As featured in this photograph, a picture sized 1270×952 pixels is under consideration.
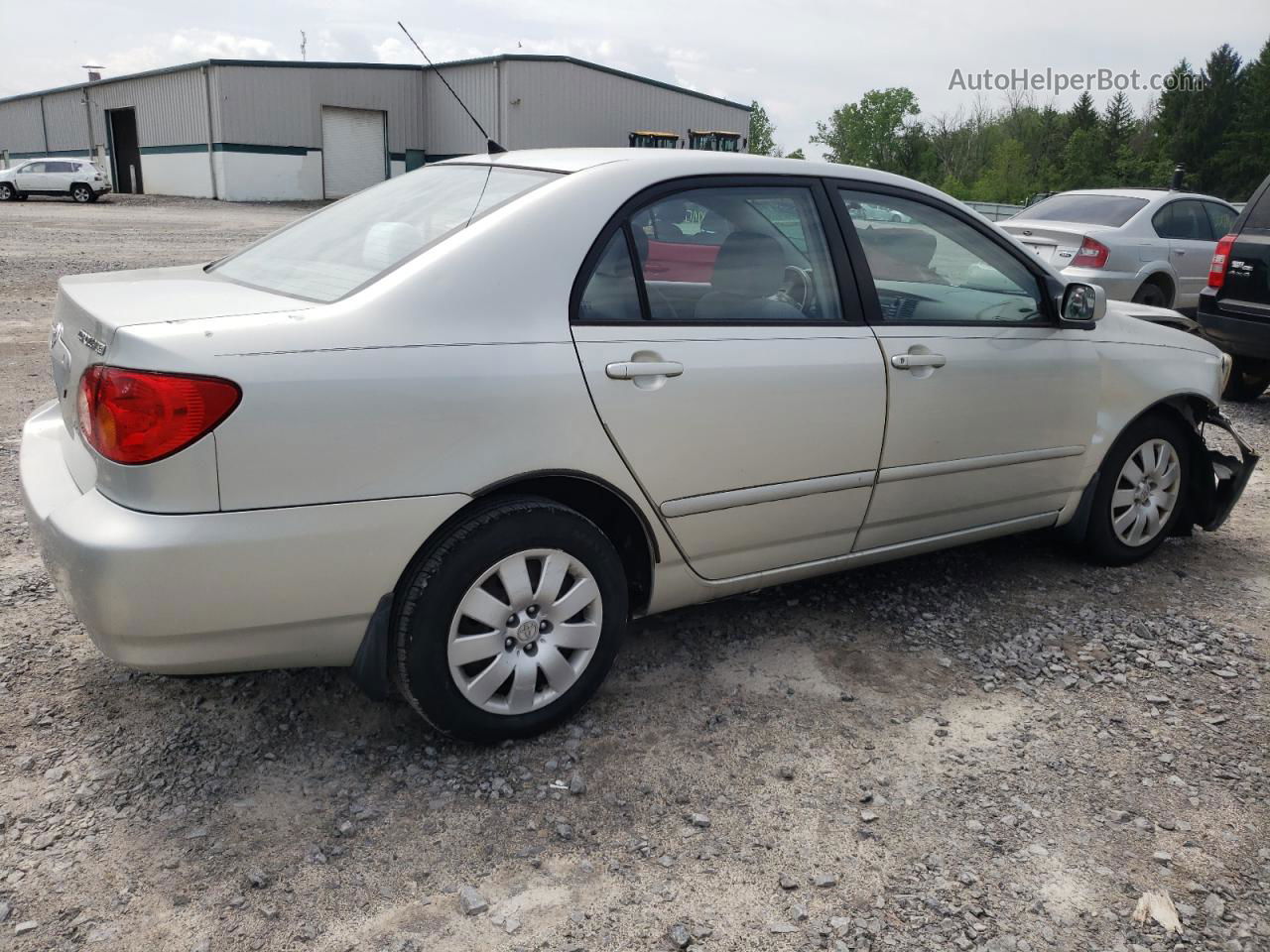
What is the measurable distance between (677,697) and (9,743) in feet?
6.22

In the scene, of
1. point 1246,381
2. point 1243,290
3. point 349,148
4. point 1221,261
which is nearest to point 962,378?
point 1243,290

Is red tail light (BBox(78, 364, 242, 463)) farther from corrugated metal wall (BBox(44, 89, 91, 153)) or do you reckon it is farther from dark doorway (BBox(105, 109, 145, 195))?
corrugated metal wall (BBox(44, 89, 91, 153))

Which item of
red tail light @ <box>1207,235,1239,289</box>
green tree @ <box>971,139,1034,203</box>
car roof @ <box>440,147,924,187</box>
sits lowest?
red tail light @ <box>1207,235,1239,289</box>

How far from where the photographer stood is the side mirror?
394 centimetres

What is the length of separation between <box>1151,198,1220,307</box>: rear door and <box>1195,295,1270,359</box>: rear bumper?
2.62 m

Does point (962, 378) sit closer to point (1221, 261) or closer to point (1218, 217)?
Result: point (1221, 261)

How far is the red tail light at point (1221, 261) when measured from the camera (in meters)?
7.64

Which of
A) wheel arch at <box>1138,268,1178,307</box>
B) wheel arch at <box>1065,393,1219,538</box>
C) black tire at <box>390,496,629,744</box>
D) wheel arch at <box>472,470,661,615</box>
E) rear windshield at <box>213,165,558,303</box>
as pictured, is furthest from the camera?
wheel arch at <box>1138,268,1178,307</box>

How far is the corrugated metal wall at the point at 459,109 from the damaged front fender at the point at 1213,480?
2995cm

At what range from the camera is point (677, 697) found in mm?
3326

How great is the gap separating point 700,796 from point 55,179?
117 feet

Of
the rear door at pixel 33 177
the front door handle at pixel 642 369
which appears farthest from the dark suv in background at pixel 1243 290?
the rear door at pixel 33 177

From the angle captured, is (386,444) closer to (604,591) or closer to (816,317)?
(604,591)

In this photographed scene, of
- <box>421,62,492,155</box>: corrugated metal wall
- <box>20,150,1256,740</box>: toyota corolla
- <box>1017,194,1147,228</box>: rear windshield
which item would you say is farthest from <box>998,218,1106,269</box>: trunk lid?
<box>421,62,492,155</box>: corrugated metal wall
